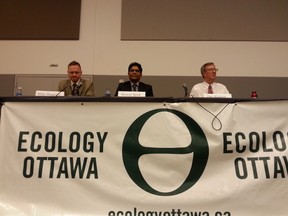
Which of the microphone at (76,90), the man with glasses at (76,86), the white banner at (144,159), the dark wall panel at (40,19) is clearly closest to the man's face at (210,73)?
the man with glasses at (76,86)

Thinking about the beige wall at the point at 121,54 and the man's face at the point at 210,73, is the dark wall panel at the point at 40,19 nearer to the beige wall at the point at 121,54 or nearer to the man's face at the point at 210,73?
the beige wall at the point at 121,54

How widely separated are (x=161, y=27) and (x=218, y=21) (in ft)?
2.90

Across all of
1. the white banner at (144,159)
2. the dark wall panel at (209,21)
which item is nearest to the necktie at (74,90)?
the white banner at (144,159)

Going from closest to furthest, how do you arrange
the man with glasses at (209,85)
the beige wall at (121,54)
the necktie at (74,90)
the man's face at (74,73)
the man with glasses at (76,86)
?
the necktie at (74,90), the man with glasses at (76,86), the man's face at (74,73), the man with glasses at (209,85), the beige wall at (121,54)

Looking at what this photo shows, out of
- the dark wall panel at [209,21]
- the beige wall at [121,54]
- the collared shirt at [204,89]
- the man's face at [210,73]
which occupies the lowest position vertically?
the collared shirt at [204,89]

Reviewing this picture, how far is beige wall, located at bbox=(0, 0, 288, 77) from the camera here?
16.8 ft

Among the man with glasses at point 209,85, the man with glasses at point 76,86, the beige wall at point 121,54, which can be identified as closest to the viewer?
the man with glasses at point 76,86

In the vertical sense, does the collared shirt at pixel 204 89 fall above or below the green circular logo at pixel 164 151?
above

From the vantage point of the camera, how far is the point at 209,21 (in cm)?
525

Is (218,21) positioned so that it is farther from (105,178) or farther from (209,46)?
(105,178)

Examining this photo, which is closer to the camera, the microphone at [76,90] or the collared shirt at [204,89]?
the microphone at [76,90]

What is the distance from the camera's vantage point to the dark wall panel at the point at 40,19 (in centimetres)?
531

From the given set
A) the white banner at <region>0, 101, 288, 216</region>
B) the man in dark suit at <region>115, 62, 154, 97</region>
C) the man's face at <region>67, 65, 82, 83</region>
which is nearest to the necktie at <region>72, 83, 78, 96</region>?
the man's face at <region>67, 65, 82, 83</region>

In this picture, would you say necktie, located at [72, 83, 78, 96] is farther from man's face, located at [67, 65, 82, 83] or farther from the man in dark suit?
the man in dark suit
